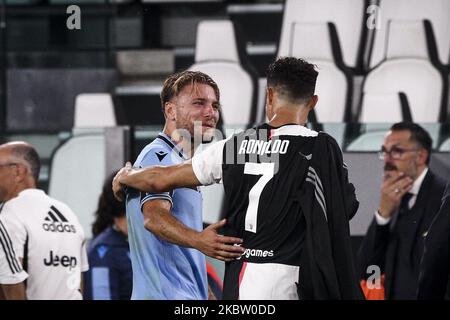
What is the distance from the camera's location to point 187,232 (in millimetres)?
3471

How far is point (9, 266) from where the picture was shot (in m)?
4.83

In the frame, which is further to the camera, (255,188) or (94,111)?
(94,111)

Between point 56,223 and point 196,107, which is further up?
point 196,107

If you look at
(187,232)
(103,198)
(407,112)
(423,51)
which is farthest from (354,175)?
(187,232)

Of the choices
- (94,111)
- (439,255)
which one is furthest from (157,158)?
(94,111)

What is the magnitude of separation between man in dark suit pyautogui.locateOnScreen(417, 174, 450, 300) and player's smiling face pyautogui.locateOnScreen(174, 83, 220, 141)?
110cm

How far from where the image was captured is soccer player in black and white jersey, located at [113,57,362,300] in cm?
333

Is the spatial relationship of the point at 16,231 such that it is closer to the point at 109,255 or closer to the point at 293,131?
the point at 109,255

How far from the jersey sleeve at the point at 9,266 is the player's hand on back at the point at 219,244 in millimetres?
1774

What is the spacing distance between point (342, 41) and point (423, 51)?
45 centimetres

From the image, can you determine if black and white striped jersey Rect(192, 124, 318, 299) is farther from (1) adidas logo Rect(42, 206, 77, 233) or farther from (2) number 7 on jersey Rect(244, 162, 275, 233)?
(1) adidas logo Rect(42, 206, 77, 233)

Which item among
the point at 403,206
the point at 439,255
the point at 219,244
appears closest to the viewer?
the point at 219,244

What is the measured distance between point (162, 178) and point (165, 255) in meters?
0.39
